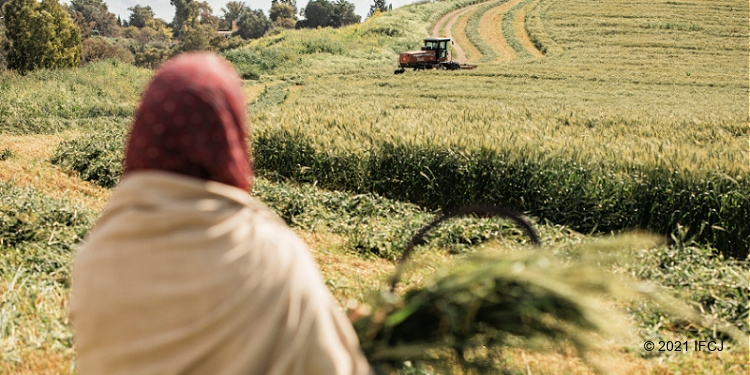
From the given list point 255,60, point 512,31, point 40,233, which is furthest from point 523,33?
point 40,233

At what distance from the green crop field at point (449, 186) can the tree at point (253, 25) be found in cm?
8432

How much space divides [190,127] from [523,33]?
1729 inches

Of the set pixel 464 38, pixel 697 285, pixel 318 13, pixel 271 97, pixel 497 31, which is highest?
pixel 318 13

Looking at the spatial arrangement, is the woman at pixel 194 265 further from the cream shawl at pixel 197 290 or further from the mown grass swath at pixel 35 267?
the mown grass swath at pixel 35 267

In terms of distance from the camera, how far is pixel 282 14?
111m

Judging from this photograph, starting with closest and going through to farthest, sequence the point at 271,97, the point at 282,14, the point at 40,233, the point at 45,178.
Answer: the point at 40,233 → the point at 45,178 → the point at 271,97 → the point at 282,14

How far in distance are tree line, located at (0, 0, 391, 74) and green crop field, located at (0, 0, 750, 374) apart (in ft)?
21.5

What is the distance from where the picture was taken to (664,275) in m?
5.83

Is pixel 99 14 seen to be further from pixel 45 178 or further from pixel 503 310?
pixel 503 310

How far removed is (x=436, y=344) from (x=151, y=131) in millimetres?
1071

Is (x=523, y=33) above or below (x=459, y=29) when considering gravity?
below

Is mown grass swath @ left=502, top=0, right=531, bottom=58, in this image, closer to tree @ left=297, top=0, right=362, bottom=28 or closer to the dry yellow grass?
the dry yellow grass

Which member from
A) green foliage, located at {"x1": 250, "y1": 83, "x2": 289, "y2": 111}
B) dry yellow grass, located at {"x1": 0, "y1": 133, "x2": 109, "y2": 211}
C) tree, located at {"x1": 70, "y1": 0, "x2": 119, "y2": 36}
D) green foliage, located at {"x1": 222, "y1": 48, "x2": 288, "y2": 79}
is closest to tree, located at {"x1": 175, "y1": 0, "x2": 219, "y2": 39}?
tree, located at {"x1": 70, "y1": 0, "x2": 119, "y2": 36}

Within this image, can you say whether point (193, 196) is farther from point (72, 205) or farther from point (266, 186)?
point (266, 186)
